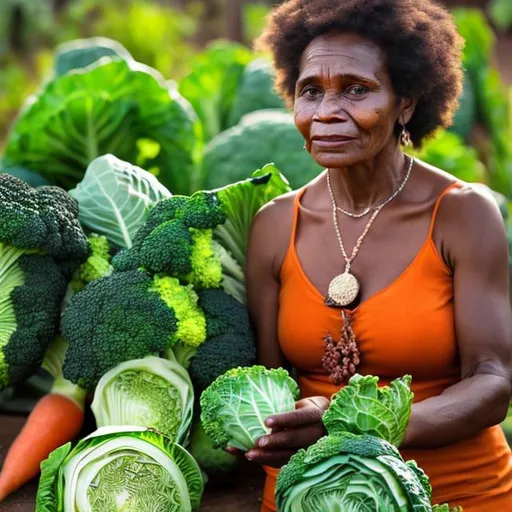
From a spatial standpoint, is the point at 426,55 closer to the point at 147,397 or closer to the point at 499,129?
the point at 147,397

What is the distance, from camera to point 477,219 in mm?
2801

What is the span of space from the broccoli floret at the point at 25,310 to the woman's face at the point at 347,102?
0.89 metres

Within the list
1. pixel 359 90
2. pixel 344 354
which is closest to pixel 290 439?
pixel 344 354

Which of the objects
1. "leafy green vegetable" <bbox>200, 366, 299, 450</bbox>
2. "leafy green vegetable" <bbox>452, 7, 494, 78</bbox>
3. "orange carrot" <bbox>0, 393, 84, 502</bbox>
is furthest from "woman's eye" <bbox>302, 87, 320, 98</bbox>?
"leafy green vegetable" <bbox>452, 7, 494, 78</bbox>

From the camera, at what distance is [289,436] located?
2.46 m

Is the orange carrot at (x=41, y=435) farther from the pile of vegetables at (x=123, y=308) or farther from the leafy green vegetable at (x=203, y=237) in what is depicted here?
the leafy green vegetable at (x=203, y=237)

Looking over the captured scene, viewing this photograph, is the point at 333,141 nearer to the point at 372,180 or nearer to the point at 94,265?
the point at 372,180

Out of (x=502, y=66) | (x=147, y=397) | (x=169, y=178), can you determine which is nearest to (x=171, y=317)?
(x=147, y=397)

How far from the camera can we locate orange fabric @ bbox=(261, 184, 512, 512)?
2805 millimetres

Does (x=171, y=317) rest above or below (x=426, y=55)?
below

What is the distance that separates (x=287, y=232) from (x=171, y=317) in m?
0.43

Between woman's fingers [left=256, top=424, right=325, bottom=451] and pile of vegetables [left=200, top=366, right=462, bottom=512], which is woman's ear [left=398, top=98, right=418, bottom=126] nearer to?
pile of vegetables [left=200, top=366, right=462, bottom=512]

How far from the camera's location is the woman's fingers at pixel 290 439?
246cm

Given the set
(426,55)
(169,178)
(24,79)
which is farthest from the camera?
(24,79)
